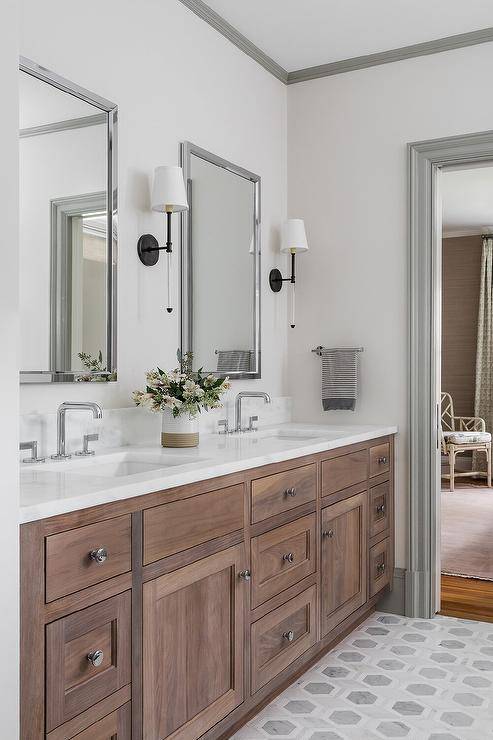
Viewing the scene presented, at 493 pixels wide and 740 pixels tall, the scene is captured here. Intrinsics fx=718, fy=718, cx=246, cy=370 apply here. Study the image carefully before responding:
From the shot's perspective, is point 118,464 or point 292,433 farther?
point 292,433

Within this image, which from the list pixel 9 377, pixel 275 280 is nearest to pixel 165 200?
pixel 275 280

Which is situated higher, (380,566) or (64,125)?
(64,125)

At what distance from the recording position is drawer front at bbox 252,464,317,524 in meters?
2.24

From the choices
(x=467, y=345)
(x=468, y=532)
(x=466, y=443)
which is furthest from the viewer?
(x=467, y=345)

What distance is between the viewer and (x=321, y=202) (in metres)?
3.60

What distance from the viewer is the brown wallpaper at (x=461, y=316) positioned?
7.42 metres

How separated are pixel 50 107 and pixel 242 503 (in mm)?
1362

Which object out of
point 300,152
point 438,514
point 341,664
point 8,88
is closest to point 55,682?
point 8,88

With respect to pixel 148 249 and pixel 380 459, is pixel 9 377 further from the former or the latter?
pixel 380 459

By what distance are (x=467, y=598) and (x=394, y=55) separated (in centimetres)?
262

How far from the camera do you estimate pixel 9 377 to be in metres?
1.41

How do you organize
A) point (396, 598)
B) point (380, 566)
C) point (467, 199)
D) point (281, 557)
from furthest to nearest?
point (467, 199)
point (396, 598)
point (380, 566)
point (281, 557)

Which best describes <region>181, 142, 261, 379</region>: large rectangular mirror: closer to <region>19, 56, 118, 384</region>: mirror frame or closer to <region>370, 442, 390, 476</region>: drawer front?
<region>19, 56, 118, 384</region>: mirror frame

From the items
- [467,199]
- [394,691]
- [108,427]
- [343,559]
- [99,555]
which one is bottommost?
[394,691]
